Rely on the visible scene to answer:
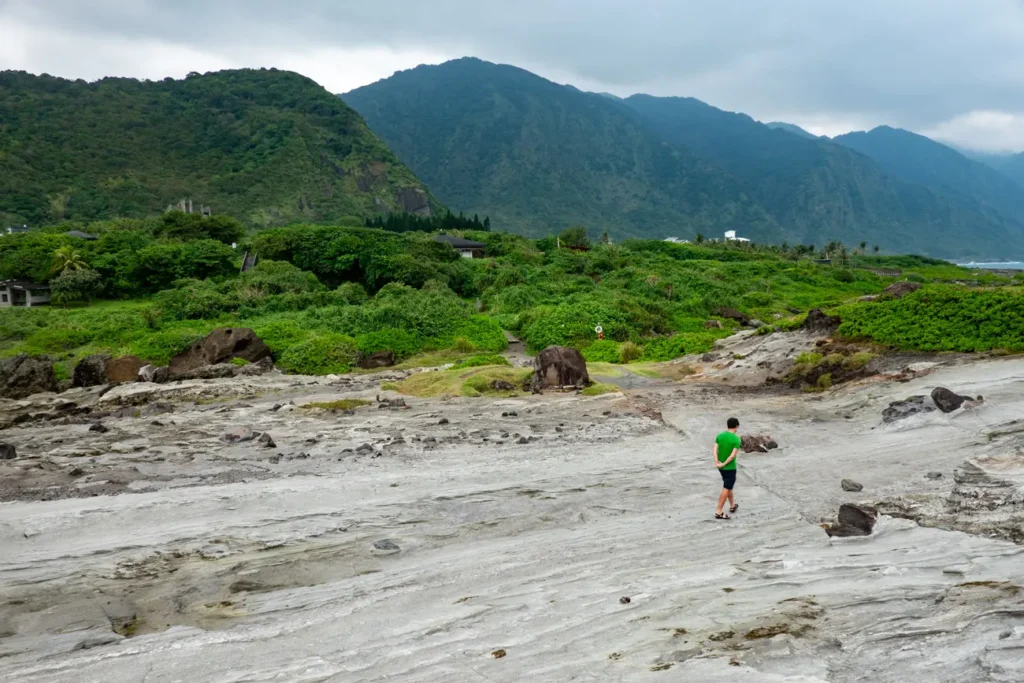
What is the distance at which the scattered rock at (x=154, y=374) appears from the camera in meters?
36.5

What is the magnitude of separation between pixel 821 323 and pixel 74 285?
5808cm

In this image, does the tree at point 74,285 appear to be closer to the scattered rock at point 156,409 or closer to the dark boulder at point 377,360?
the dark boulder at point 377,360

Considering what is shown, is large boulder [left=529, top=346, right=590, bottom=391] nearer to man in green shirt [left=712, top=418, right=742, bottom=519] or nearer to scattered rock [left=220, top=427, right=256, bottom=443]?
scattered rock [left=220, top=427, right=256, bottom=443]

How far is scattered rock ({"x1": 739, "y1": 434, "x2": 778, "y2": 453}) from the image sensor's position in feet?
58.2

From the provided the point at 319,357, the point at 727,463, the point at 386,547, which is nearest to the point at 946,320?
the point at 727,463

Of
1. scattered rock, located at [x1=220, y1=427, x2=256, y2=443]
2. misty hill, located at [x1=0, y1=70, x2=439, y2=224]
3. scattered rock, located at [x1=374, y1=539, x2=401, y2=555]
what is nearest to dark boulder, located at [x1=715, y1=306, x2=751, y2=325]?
scattered rock, located at [x1=220, y1=427, x2=256, y2=443]

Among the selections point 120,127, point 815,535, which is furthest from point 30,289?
point 120,127

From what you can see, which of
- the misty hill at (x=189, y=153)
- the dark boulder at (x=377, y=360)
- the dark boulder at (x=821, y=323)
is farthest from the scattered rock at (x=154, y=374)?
the misty hill at (x=189, y=153)

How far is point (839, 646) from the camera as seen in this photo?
28.1ft

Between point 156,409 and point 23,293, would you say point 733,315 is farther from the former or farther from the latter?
point 23,293

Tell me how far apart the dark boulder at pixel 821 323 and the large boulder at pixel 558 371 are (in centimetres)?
1080

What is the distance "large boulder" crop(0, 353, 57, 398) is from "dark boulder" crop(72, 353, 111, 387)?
1.13 m

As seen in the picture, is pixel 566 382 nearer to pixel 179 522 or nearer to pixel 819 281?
pixel 179 522

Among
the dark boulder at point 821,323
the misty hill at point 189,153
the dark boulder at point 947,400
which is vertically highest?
the misty hill at point 189,153
